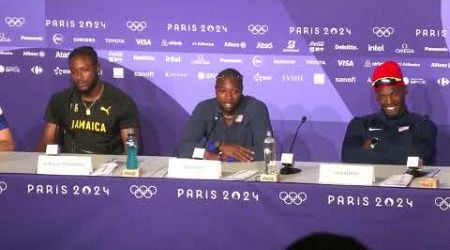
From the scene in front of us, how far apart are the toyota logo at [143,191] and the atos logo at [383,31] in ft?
7.61

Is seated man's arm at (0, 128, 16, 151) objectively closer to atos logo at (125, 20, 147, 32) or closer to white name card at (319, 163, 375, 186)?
atos logo at (125, 20, 147, 32)

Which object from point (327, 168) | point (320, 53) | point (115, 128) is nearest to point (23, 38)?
point (115, 128)

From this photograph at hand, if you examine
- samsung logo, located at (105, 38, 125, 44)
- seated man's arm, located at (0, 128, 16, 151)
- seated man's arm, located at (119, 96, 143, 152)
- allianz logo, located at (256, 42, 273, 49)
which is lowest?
Result: seated man's arm, located at (0, 128, 16, 151)

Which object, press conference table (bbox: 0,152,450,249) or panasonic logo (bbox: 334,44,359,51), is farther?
panasonic logo (bbox: 334,44,359,51)

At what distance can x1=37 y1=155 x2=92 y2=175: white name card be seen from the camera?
3457mm

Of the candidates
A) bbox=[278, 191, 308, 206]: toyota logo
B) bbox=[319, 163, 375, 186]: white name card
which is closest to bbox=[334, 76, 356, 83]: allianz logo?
bbox=[319, 163, 375, 186]: white name card

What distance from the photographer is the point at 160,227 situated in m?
3.38

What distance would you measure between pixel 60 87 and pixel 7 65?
389 mm

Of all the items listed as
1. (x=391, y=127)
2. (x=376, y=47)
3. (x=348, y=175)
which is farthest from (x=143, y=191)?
(x=376, y=47)

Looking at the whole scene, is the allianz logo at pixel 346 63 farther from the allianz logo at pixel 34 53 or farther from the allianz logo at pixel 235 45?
the allianz logo at pixel 34 53

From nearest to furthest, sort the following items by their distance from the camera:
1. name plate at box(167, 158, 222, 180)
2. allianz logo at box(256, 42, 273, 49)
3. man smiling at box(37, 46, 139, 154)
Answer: name plate at box(167, 158, 222, 180) → man smiling at box(37, 46, 139, 154) → allianz logo at box(256, 42, 273, 49)

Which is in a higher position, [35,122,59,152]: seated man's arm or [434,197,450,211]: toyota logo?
[35,122,59,152]: seated man's arm

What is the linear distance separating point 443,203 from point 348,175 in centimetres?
39

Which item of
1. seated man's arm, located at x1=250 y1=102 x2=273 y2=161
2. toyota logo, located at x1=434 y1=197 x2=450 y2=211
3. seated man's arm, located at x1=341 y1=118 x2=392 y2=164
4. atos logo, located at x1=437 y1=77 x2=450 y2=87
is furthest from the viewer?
atos logo, located at x1=437 y1=77 x2=450 y2=87
